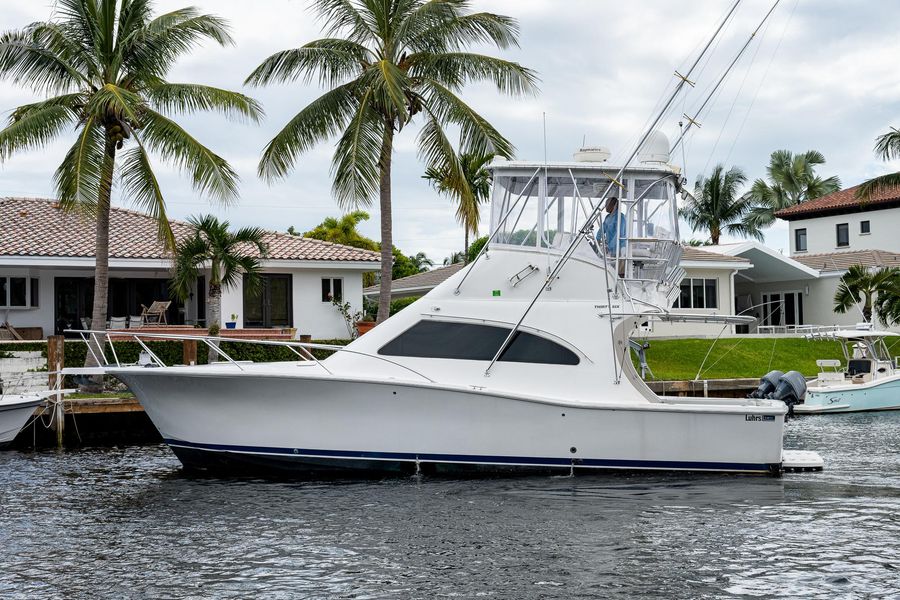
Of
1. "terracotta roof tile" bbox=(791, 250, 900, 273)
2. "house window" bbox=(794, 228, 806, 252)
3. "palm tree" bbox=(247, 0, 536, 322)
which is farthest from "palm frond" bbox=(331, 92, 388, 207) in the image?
"house window" bbox=(794, 228, 806, 252)

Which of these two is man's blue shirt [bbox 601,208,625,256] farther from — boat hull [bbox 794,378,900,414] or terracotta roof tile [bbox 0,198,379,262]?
terracotta roof tile [bbox 0,198,379,262]

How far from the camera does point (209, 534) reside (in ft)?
34.4

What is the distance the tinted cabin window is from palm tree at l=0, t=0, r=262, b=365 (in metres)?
7.70

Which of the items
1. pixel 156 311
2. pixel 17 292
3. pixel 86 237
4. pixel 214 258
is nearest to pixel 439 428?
pixel 214 258

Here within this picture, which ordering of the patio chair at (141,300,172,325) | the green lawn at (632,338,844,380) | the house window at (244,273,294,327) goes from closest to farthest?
the patio chair at (141,300,172,325) → the green lawn at (632,338,844,380) → the house window at (244,273,294,327)

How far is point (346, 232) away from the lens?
176 feet

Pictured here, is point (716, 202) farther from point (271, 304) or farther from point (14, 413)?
point (14, 413)

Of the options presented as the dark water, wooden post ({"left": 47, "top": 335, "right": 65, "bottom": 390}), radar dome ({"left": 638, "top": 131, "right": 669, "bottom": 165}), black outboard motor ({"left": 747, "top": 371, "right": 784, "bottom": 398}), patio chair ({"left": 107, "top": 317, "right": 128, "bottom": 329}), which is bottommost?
the dark water

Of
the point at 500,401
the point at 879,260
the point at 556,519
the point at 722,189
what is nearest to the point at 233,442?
the point at 500,401

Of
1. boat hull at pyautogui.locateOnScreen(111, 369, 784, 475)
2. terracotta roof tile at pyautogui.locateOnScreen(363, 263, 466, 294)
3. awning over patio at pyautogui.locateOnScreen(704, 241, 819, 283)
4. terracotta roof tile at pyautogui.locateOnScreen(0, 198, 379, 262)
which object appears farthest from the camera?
terracotta roof tile at pyautogui.locateOnScreen(363, 263, 466, 294)

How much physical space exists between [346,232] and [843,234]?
25.6 metres

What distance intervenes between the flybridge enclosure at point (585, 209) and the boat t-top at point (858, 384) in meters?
11.5

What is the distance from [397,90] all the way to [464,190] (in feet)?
10.4

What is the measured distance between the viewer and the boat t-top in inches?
953
